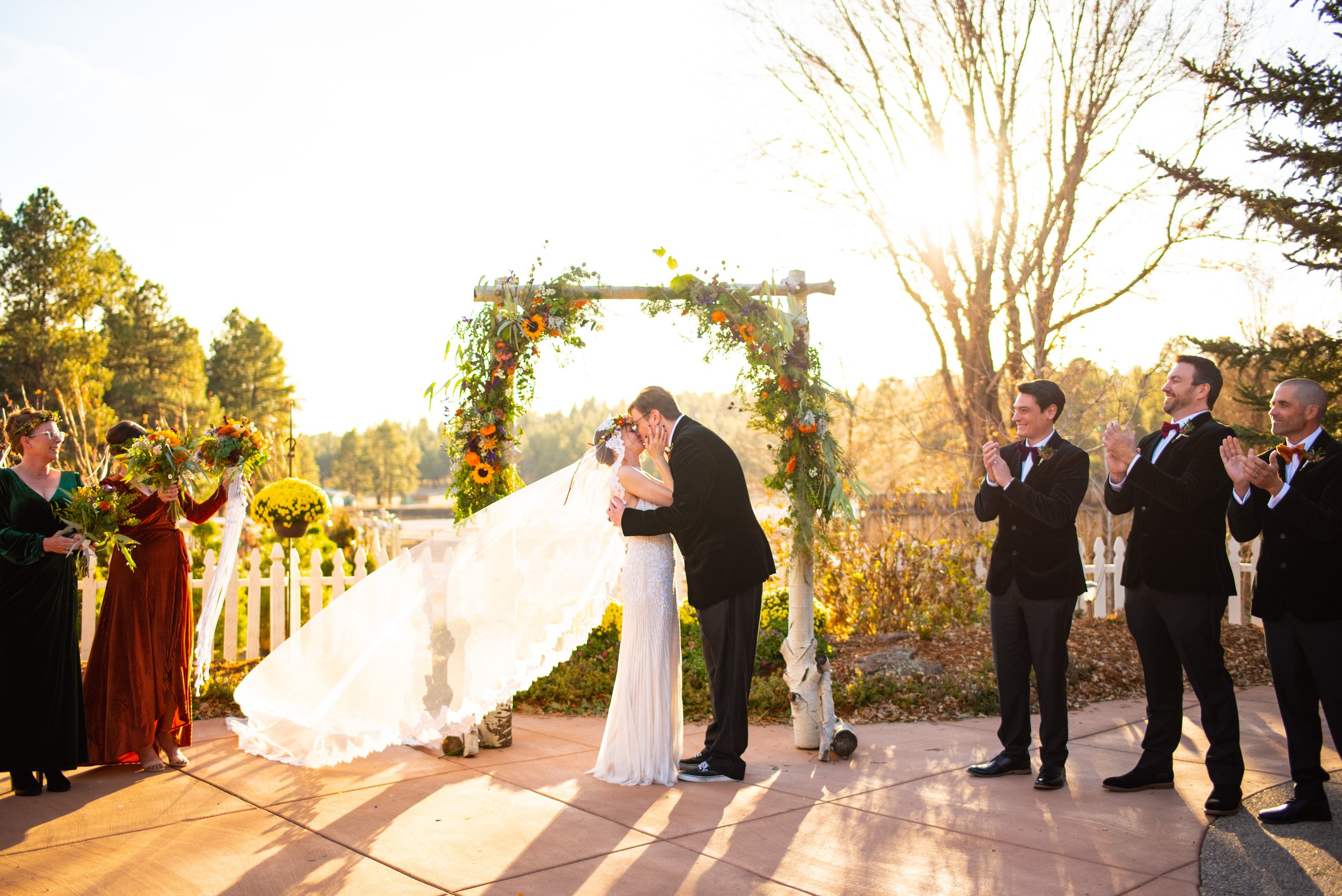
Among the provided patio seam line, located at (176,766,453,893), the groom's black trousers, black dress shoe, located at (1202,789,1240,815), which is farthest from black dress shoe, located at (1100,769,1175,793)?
patio seam line, located at (176,766,453,893)

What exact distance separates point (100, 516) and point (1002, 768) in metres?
5.04

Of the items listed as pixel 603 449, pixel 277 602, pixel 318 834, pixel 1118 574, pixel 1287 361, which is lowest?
pixel 318 834

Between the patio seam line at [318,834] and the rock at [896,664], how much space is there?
370 cm

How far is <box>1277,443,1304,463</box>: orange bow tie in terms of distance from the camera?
418 cm

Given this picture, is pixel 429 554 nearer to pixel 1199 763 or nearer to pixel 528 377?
pixel 528 377

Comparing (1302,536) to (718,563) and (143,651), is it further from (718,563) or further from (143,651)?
(143,651)

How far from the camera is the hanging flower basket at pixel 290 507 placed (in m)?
9.20

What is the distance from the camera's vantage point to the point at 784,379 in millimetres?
5934

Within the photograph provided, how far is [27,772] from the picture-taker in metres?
4.74

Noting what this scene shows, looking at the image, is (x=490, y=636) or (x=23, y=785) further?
(x=490, y=636)

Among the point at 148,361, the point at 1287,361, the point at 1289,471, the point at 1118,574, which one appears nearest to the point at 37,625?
the point at 1289,471

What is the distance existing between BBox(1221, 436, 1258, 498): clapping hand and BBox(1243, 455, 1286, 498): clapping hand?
11mm

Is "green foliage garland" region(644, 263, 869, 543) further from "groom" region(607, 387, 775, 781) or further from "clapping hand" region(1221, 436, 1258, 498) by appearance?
"clapping hand" region(1221, 436, 1258, 498)

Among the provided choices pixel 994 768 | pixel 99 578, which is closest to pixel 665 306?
pixel 994 768
